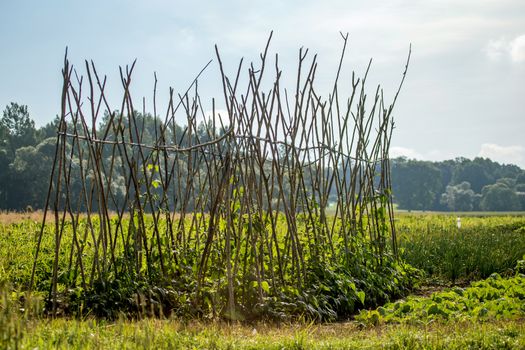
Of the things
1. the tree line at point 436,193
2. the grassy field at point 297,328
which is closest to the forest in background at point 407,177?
the tree line at point 436,193

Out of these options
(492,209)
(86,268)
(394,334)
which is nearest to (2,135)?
(86,268)

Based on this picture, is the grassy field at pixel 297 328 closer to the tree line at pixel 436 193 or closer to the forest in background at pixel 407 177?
the forest in background at pixel 407 177

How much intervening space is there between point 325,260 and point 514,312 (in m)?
1.97

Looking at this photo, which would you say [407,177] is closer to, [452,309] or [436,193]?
[436,193]

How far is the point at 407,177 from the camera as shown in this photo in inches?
3647

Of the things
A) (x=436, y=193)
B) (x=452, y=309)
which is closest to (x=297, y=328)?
(x=452, y=309)

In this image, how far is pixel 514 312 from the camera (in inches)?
226

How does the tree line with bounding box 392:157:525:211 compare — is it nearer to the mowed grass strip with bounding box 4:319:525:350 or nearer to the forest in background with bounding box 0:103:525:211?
the forest in background with bounding box 0:103:525:211

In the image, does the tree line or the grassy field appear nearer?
the grassy field

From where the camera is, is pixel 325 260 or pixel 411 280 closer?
pixel 325 260

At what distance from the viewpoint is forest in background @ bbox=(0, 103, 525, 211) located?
4373 centimetres

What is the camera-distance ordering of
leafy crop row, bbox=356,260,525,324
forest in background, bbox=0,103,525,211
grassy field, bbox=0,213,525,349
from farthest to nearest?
forest in background, bbox=0,103,525,211 → leafy crop row, bbox=356,260,525,324 → grassy field, bbox=0,213,525,349

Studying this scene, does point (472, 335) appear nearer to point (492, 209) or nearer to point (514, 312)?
point (514, 312)

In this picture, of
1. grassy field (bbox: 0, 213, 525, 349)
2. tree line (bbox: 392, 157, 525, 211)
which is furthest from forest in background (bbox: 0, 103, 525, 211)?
grassy field (bbox: 0, 213, 525, 349)
